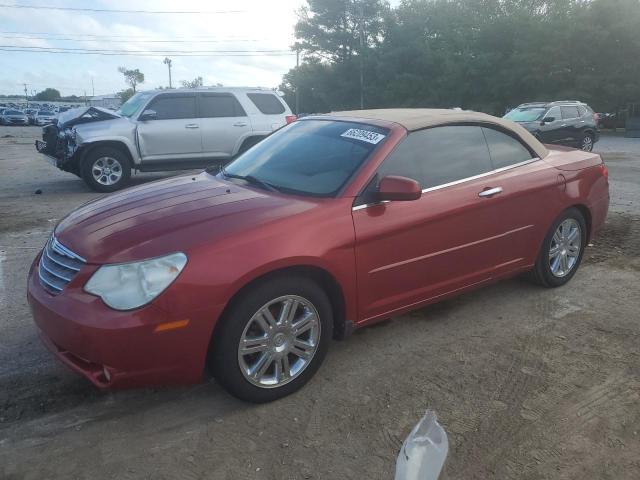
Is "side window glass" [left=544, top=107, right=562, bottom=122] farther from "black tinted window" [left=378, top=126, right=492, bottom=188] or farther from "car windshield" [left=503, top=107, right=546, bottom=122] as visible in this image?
"black tinted window" [left=378, top=126, right=492, bottom=188]

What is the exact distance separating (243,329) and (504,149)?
103 inches

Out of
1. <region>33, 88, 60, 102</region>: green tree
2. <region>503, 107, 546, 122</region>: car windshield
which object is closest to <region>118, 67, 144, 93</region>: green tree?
<region>33, 88, 60, 102</region>: green tree

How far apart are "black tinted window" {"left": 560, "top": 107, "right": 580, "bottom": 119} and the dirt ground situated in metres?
15.2

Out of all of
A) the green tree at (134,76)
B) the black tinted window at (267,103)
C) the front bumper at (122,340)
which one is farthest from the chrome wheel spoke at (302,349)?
the green tree at (134,76)

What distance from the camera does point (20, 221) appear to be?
24.6 feet

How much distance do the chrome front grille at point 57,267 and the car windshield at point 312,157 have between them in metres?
1.29

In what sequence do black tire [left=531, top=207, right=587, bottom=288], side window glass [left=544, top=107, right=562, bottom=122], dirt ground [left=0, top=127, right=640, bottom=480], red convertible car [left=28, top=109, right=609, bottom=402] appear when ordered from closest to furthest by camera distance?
dirt ground [left=0, top=127, right=640, bottom=480] → red convertible car [left=28, top=109, right=609, bottom=402] → black tire [left=531, top=207, right=587, bottom=288] → side window glass [left=544, top=107, right=562, bottom=122]

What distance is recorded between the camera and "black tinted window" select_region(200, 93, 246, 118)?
10.5 m

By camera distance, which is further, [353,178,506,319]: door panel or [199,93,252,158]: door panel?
[199,93,252,158]: door panel

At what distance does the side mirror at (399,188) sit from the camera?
324cm

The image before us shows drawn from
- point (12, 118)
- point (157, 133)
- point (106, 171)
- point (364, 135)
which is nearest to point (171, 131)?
point (157, 133)

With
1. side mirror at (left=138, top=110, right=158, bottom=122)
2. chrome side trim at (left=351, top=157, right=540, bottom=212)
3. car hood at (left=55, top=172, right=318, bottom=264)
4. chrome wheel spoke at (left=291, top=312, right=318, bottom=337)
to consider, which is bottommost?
chrome wheel spoke at (left=291, top=312, right=318, bottom=337)

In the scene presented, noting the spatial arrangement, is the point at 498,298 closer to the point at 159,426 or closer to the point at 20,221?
the point at 159,426

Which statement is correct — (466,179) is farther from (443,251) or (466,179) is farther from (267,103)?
(267,103)
